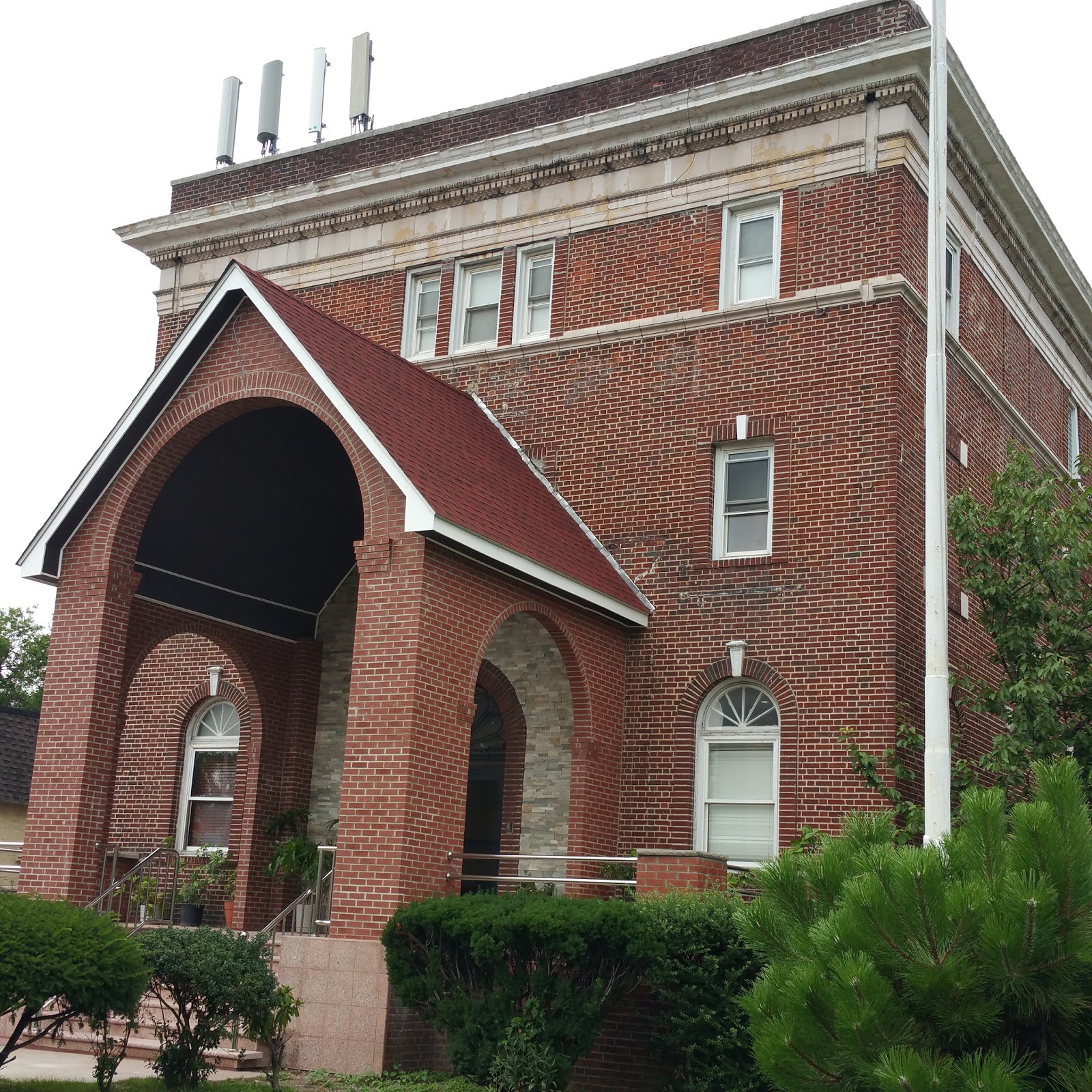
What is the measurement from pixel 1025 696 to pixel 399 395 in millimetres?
7666

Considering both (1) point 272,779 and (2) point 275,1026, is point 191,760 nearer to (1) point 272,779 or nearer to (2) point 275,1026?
(1) point 272,779

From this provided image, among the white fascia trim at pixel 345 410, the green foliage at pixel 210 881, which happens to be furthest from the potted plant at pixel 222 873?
the white fascia trim at pixel 345 410

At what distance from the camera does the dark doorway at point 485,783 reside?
62.8 ft

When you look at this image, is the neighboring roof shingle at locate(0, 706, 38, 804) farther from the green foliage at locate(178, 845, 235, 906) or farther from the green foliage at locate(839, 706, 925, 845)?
the green foliage at locate(839, 706, 925, 845)

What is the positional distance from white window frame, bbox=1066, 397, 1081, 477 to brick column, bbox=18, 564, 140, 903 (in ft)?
52.0

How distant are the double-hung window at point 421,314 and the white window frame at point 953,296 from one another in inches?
282

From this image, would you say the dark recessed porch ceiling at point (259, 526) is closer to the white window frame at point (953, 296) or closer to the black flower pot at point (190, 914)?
the black flower pot at point (190, 914)

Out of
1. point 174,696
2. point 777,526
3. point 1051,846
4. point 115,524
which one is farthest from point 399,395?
point 1051,846

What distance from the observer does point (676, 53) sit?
66.5ft

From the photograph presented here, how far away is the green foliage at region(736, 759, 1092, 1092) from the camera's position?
7914 mm

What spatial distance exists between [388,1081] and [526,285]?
37.6 feet

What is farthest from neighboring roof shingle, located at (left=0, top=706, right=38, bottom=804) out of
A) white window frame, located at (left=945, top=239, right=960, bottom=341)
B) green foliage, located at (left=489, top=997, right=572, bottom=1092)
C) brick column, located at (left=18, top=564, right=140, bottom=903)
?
white window frame, located at (left=945, top=239, right=960, bottom=341)

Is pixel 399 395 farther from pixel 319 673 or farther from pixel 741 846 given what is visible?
pixel 741 846

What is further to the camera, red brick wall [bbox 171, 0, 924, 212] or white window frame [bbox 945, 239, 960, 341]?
white window frame [bbox 945, 239, 960, 341]
